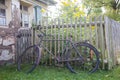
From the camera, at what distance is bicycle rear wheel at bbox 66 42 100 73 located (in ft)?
16.1

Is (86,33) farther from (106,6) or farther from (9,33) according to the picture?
(106,6)

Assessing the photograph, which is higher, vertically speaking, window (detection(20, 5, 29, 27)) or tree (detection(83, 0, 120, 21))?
tree (detection(83, 0, 120, 21))

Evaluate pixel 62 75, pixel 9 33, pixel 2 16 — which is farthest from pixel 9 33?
pixel 62 75

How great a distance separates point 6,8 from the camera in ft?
21.5

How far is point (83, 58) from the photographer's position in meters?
5.00

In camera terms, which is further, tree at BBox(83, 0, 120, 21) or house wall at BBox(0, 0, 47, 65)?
tree at BBox(83, 0, 120, 21)

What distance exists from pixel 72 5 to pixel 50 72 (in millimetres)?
7164

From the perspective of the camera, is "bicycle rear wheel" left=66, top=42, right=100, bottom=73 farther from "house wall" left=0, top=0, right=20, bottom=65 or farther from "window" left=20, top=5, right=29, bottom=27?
"window" left=20, top=5, right=29, bottom=27

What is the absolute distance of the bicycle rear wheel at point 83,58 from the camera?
4908mm

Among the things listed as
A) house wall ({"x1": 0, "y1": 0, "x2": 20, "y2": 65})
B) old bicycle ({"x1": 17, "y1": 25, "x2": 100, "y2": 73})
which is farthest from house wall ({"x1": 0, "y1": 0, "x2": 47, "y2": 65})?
old bicycle ({"x1": 17, "y1": 25, "x2": 100, "y2": 73})

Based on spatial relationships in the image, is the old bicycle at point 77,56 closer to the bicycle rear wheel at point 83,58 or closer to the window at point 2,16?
the bicycle rear wheel at point 83,58

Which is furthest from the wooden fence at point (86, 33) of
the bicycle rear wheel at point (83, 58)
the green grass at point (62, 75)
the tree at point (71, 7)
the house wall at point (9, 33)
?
the tree at point (71, 7)

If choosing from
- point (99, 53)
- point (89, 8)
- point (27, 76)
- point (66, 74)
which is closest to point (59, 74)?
point (66, 74)

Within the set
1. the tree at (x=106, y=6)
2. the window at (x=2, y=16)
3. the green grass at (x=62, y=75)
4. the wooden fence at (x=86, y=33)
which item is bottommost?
the green grass at (x=62, y=75)
